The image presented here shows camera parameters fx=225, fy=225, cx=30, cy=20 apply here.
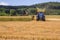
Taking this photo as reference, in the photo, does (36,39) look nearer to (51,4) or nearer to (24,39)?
(24,39)

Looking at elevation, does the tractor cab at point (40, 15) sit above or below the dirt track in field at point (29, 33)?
below

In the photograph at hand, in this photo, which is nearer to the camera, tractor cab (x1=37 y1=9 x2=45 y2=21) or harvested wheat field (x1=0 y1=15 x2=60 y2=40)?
harvested wheat field (x1=0 y1=15 x2=60 y2=40)

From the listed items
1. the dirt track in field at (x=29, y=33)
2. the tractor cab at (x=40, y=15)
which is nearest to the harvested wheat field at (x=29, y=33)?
the dirt track in field at (x=29, y=33)

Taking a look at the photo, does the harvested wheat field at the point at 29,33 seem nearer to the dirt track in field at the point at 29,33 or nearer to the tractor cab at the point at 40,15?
the dirt track in field at the point at 29,33

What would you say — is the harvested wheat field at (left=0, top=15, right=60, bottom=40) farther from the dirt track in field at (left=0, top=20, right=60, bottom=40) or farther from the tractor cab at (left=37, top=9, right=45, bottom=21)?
the tractor cab at (left=37, top=9, right=45, bottom=21)

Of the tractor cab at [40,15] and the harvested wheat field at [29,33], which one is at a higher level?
the harvested wheat field at [29,33]

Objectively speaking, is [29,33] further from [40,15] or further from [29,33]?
[40,15]

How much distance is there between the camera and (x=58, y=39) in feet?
18.2

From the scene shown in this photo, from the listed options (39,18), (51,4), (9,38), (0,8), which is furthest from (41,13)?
(51,4)

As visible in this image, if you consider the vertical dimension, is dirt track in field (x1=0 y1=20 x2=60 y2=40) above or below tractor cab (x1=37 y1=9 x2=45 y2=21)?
above

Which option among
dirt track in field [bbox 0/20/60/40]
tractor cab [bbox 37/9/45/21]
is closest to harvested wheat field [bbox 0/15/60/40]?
dirt track in field [bbox 0/20/60/40]

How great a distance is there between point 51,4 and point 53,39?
6046cm

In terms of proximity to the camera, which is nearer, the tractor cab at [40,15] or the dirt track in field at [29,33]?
the dirt track in field at [29,33]

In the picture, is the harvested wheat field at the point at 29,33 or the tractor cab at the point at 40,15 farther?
the tractor cab at the point at 40,15
